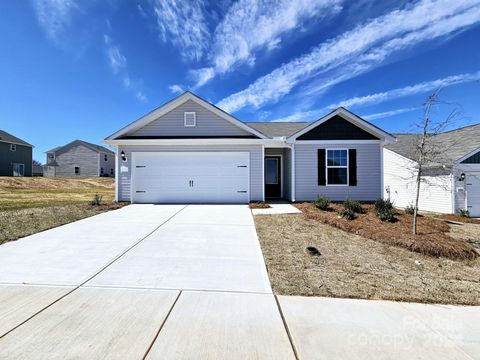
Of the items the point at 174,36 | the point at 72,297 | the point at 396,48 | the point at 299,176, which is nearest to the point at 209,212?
the point at 299,176

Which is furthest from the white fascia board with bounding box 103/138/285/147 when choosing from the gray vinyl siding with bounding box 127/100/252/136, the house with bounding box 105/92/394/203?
the gray vinyl siding with bounding box 127/100/252/136

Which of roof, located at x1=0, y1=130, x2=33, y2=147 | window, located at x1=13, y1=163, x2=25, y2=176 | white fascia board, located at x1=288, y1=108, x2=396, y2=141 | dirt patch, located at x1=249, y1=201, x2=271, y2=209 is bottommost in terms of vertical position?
dirt patch, located at x1=249, y1=201, x2=271, y2=209

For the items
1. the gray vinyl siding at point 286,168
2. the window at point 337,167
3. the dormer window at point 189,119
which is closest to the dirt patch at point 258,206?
the gray vinyl siding at point 286,168

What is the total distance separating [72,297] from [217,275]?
192cm

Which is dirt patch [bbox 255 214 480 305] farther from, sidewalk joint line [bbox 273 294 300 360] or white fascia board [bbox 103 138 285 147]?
white fascia board [bbox 103 138 285 147]

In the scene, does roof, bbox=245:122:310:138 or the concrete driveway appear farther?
roof, bbox=245:122:310:138

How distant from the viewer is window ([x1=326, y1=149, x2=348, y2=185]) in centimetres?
1136

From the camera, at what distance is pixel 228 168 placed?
11.1 metres

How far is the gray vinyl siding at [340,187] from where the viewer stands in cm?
1127

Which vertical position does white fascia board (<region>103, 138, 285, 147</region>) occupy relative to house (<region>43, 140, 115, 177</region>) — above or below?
below

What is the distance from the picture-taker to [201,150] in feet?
36.4

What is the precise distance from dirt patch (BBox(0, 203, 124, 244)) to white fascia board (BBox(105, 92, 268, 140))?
13.5ft

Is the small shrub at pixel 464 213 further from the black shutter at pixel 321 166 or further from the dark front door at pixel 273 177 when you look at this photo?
the dark front door at pixel 273 177

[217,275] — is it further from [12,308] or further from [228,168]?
[228,168]
